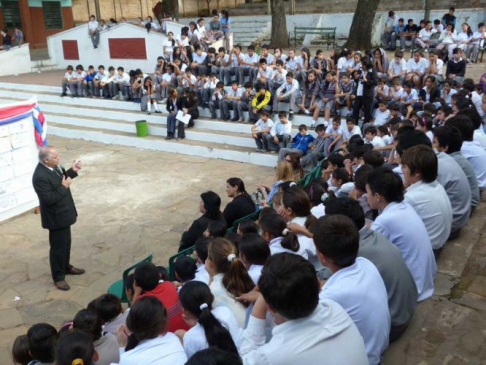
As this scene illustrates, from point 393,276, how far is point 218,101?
1108cm

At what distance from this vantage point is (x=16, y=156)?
8508mm

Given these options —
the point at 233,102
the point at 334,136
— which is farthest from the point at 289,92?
the point at 334,136

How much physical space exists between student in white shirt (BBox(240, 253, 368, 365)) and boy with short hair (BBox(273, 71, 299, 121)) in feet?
34.4

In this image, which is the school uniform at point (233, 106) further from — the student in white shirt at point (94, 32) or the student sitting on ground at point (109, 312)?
the student in white shirt at point (94, 32)

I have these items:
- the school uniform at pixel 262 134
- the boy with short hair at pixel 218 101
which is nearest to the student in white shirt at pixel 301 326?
the school uniform at pixel 262 134

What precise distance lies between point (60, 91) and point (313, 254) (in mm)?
16018

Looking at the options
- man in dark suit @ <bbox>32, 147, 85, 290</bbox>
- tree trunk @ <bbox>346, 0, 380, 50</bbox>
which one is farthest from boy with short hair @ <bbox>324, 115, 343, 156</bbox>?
tree trunk @ <bbox>346, 0, 380, 50</bbox>

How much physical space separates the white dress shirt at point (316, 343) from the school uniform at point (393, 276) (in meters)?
0.98

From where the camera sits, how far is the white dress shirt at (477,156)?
18.5ft

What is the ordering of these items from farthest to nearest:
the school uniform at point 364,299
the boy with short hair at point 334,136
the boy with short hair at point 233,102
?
the boy with short hair at point 233,102, the boy with short hair at point 334,136, the school uniform at point 364,299

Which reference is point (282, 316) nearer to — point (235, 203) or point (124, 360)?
point (124, 360)

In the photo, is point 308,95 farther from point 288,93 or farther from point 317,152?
point 317,152

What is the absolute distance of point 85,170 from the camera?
11.6 metres

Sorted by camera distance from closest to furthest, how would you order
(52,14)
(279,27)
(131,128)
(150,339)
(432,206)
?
1. (150,339)
2. (432,206)
3. (131,128)
4. (279,27)
5. (52,14)
